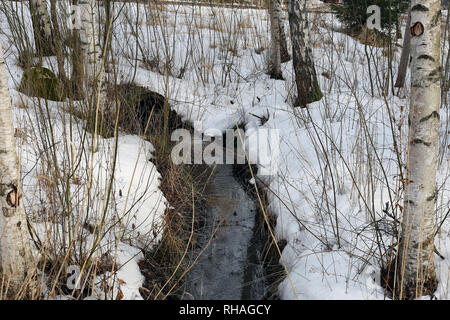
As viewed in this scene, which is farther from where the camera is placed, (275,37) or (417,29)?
(275,37)

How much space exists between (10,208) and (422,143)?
1857 millimetres

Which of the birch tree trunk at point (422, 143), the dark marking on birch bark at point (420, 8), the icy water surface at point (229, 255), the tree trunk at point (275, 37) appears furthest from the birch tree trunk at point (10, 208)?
the tree trunk at point (275, 37)

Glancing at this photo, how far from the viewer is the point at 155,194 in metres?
3.94

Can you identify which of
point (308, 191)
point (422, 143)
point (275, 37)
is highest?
point (275, 37)

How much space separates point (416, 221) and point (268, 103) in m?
4.25

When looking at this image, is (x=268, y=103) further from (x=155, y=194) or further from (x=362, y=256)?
(x=362, y=256)

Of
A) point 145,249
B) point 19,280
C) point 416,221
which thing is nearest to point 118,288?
point 19,280

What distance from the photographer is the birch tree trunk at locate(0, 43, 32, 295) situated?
1.94 meters

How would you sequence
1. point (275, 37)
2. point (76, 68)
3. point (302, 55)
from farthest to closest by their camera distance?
point (275, 37)
point (302, 55)
point (76, 68)

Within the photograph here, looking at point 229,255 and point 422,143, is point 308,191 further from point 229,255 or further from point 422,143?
point 422,143

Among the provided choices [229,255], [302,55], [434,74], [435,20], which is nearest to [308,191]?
[229,255]

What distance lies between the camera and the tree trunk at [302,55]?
5672mm

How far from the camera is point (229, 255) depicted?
140 inches

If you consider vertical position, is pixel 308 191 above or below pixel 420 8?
below
